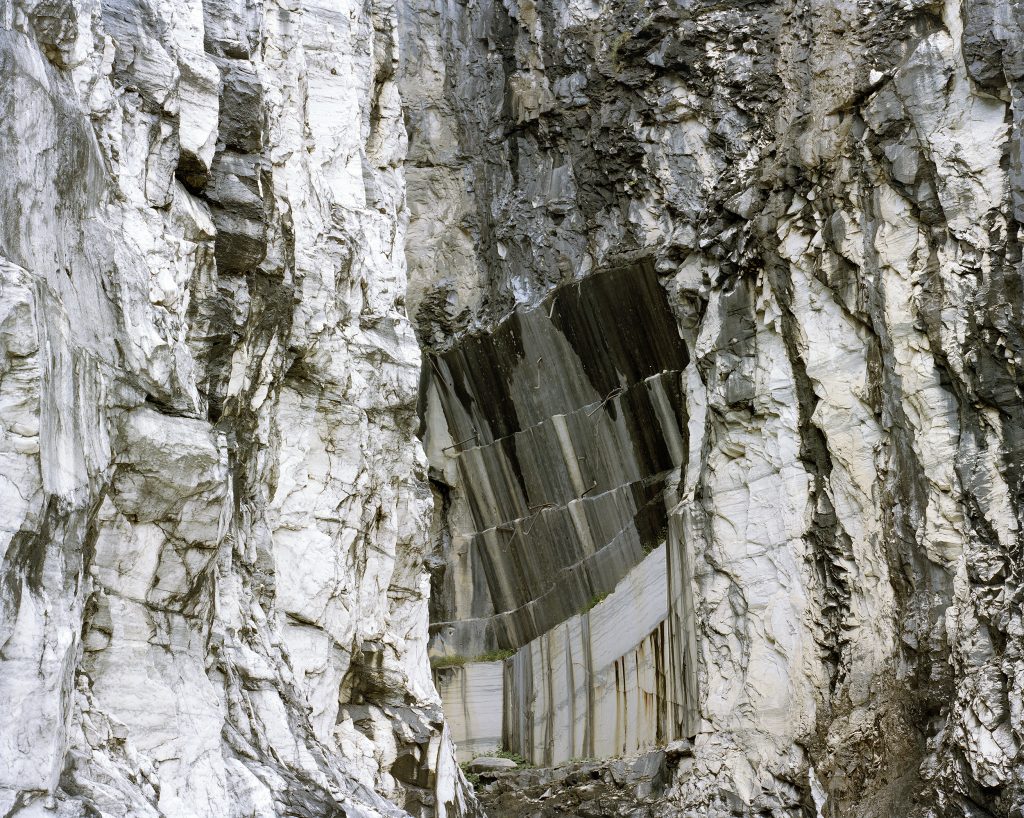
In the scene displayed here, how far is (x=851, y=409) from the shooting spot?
16.0 meters

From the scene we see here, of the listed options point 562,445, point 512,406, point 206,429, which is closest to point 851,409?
point 562,445

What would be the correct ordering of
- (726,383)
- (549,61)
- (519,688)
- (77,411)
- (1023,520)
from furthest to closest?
(549,61), (519,688), (726,383), (1023,520), (77,411)

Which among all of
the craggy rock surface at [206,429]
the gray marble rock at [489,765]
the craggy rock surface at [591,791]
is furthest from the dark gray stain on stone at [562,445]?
the craggy rock surface at [206,429]

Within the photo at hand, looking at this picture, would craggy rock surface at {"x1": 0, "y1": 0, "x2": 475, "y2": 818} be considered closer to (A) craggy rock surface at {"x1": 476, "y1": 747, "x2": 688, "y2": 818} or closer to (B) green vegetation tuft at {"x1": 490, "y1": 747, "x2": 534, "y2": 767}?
(A) craggy rock surface at {"x1": 476, "y1": 747, "x2": 688, "y2": 818}

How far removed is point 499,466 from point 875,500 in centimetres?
729

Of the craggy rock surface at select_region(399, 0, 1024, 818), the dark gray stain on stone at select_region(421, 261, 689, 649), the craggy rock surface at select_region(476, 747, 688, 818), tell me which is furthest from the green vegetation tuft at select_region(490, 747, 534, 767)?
the craggy rock surface at select_region(399, 0, 1024, 818)

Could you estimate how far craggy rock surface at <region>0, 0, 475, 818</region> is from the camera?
639cm

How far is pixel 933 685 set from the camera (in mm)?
13852

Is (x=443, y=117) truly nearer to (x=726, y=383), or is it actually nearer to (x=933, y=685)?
(x=726, y=383)

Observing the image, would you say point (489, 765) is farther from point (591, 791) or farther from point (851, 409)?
point (851, 409)

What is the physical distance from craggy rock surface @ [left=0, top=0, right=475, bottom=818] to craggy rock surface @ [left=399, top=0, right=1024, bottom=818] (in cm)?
481

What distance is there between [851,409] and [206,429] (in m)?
10.1

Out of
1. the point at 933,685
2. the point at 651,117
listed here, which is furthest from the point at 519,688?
the point at 651,117

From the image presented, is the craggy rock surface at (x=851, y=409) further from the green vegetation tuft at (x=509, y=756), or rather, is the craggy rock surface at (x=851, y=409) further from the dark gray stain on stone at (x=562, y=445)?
the green vegetation tuft at (x=509, y=756)
